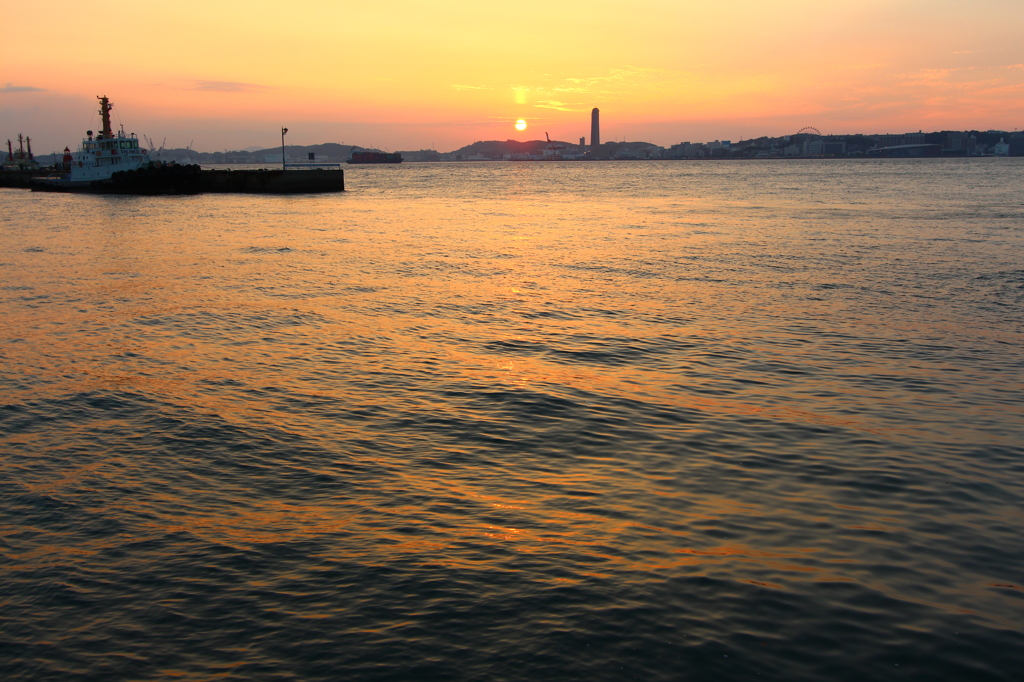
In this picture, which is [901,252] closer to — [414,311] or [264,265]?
Answer: [414,311]

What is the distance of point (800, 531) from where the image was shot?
319 inches

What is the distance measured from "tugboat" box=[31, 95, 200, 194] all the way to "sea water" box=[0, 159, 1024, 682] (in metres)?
70.7

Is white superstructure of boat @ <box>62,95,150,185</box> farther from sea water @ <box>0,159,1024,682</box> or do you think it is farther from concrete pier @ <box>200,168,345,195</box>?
sea water @ <box>0,159,1024,682</box>

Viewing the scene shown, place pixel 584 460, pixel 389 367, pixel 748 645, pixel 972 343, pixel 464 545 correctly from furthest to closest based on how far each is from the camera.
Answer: pixel 972 343, pixel 389 367, pixel 584 460, pixel 464 545, pixel 748 645

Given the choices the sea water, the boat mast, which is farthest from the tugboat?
the sea water

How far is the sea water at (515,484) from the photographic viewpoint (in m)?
6.30

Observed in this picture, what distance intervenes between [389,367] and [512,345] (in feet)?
10.2

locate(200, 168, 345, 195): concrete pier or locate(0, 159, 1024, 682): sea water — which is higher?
locate(200, 168, 345, 195): concrete pier

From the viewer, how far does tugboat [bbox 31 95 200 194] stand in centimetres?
8588

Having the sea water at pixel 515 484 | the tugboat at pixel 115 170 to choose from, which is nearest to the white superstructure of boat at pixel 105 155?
the tugboat at pixel 115 170

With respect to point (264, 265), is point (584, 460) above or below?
below

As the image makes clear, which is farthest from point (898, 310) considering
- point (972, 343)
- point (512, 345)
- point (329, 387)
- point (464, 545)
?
point (464, 545)

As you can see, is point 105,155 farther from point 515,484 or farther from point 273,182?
point 515,484

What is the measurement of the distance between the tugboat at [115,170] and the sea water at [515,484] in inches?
2784
